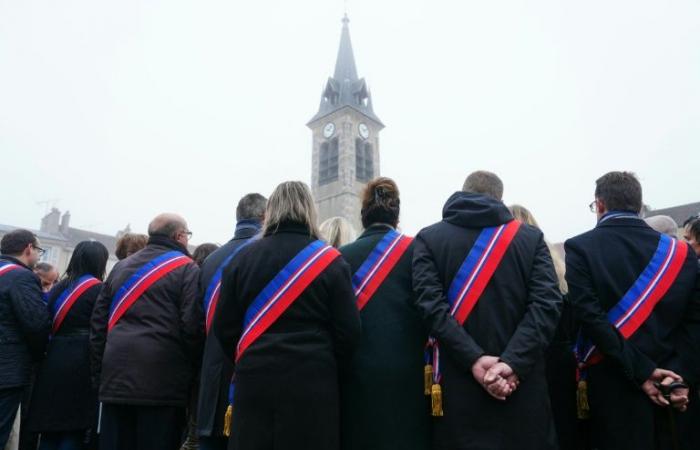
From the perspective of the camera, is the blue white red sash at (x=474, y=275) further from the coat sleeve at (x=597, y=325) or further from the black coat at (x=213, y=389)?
the black coat at (x=213, y=389)

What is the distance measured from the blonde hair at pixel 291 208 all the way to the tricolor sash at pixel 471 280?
3.30ft

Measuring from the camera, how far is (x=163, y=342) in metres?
4.04

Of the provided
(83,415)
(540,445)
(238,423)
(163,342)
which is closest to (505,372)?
(540,445)

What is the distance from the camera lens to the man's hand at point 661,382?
3.11 m

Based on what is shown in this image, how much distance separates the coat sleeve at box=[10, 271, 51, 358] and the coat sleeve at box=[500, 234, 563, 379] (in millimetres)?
4084

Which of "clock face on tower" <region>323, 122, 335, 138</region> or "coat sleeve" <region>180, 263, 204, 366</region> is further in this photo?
"clock face on tower" <region>323, 122, 335, 138</region>

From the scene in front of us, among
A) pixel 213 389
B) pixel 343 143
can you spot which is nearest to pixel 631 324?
pixel 213 389

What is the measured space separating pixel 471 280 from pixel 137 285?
2.72m

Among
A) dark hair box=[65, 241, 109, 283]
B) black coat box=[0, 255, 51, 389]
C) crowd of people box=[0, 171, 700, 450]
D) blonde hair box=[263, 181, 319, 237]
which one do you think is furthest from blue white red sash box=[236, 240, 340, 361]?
black coat box=[0, 255, 51, 389]

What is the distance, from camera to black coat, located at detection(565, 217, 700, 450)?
315cm

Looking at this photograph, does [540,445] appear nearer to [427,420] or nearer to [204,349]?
[427,420]

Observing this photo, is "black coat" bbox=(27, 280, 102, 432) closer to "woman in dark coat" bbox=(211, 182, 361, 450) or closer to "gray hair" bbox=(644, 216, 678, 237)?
"woman in dark coat" bbox=(211, 182, 361, 450)

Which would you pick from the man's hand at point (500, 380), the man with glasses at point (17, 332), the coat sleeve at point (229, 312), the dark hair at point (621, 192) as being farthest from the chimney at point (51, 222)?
the man's hand at point (500, 380)

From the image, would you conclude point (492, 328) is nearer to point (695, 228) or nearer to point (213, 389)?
point (213, 389)
